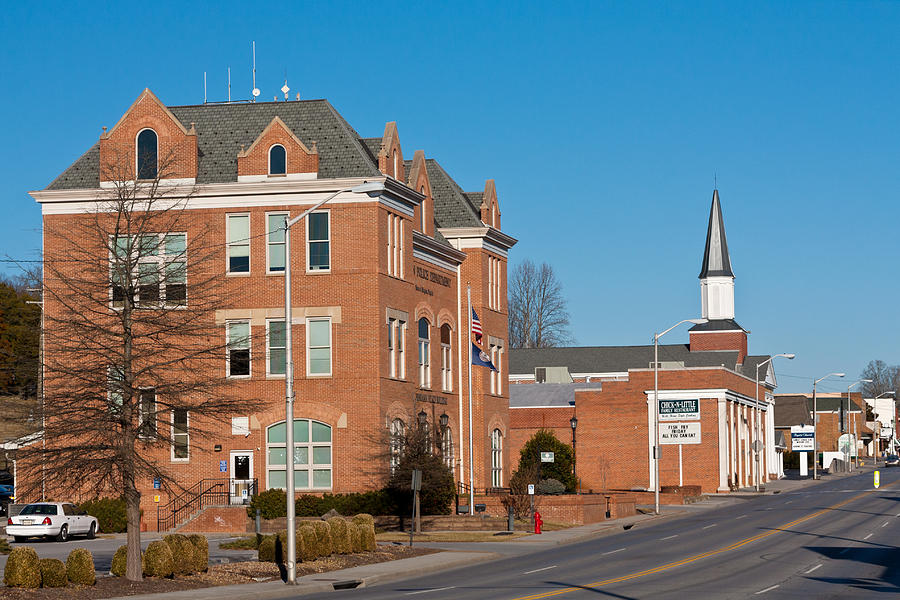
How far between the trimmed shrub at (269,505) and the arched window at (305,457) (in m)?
1.49

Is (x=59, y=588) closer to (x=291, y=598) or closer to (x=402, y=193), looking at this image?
(x=291, y=598)

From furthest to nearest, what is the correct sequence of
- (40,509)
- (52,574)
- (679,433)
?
(679,433) → (40,509) → (52,574)

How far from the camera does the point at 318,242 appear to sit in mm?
51438

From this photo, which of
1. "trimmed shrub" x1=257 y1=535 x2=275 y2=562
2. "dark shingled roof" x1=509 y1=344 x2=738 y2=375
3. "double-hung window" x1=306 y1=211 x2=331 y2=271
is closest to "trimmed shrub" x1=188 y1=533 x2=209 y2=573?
"trimmed shrub" x1=257 y1=535 x2=275 y2=562

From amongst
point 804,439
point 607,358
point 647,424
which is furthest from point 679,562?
point 607,358

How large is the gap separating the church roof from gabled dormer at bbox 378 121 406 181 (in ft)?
276

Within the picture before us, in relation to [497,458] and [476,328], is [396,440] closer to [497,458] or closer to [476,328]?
[476,328]

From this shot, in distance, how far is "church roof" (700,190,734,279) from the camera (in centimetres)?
13362

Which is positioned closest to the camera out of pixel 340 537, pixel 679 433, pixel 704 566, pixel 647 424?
pixel 704 566

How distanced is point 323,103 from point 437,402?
48.3ft

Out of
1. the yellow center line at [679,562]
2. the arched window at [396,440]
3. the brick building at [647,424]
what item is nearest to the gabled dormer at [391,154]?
the arched window at [396,440]

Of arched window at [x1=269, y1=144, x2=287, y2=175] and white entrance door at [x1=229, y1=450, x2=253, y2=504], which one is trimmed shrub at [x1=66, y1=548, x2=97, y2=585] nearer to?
white entrance door at [x1=229, y1=450, x2=253, y2=504]

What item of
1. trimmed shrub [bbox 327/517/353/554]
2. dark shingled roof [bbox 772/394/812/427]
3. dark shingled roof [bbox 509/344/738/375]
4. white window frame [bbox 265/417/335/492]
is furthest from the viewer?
dark shingled roof [bbox 772/394/812/427]

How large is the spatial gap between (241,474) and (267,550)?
57.3ft
